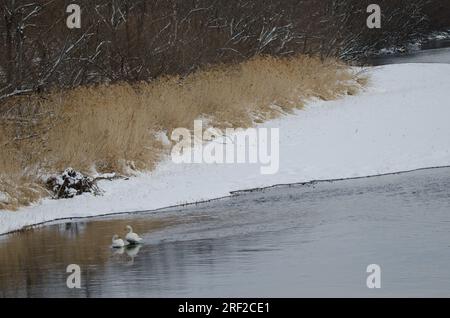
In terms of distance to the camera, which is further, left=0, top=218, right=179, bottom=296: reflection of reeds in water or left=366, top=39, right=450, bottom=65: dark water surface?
left=366, top=39, right=450, bottom=65: dark water surface

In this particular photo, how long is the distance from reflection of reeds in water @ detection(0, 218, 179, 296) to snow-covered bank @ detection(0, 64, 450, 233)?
0.83m

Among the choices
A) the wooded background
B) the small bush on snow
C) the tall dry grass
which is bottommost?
the small bush on snow

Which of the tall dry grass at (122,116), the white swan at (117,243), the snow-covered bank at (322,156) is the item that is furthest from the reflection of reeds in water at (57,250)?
the tall dry grass at (122,116)

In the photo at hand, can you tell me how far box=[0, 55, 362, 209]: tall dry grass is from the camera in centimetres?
1808

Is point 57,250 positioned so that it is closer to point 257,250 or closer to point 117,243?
point 117,243

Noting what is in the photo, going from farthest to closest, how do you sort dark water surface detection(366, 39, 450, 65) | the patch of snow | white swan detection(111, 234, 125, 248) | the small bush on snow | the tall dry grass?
dark water surface detection(366, 39, 450, 65) < the tall dry grass < the small bush on snow < the patch of snow < white swan detection(111, 234, 125, 248)

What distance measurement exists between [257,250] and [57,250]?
9.79 ft

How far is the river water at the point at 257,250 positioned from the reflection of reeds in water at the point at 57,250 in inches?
0.6

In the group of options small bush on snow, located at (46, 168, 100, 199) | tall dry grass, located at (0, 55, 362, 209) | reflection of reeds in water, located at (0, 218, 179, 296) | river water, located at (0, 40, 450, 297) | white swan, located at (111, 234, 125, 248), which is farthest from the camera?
tall dry grass, located at (0, 55, 362, 209)

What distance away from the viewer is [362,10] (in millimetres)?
52406

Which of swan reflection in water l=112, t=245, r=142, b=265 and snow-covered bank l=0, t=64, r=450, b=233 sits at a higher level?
snow-covered bank l=0, t=64, r=450, b=233

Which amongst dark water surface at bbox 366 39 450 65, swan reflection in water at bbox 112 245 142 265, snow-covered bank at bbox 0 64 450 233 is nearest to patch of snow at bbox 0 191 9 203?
snow-covered bank at bbox 0 64 450 233

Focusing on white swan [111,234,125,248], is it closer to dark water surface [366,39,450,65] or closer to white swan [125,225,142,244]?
white swan [125,225,142,244]
